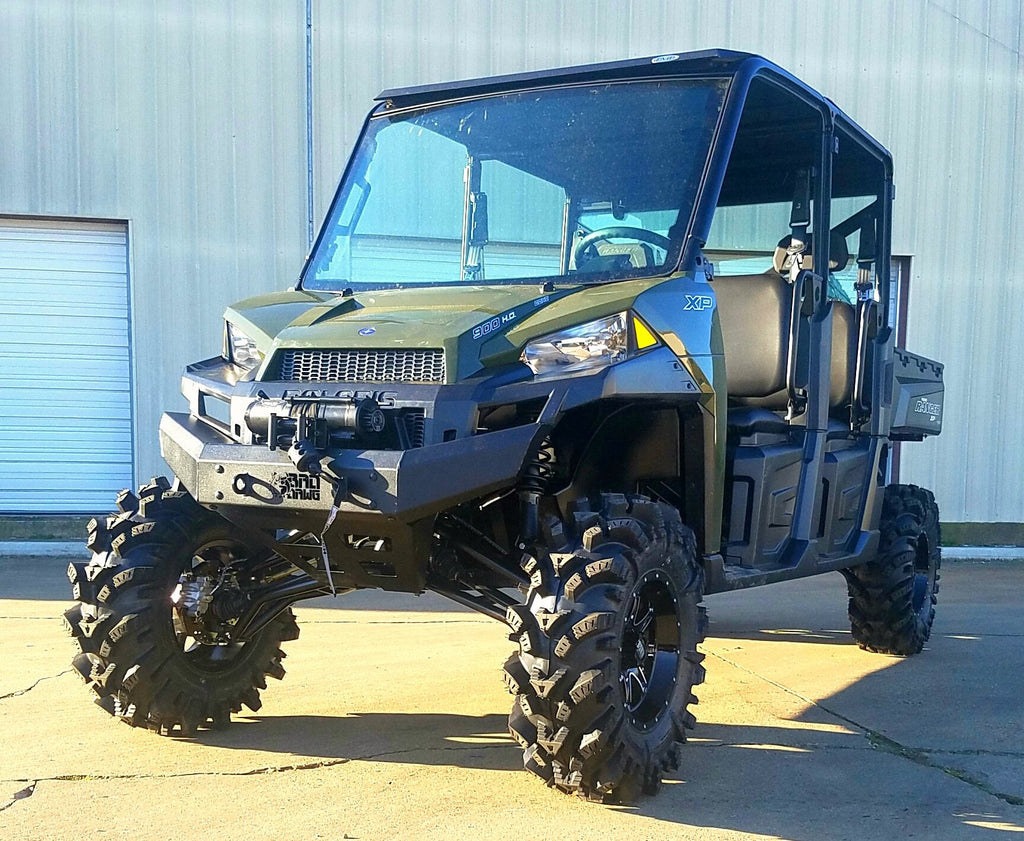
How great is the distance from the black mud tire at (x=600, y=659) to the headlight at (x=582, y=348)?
1.56 feet

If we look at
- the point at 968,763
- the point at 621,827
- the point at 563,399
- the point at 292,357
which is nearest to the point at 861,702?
the point at 968,763

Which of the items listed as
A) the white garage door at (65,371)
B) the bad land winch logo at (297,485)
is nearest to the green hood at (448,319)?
→ the bad land winch logo at (297,485)

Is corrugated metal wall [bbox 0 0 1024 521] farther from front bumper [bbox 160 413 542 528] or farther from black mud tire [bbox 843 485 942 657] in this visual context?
front bumper [bbox 160 413 542 528]

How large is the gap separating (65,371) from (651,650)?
852 cm

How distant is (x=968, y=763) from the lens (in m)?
4.80

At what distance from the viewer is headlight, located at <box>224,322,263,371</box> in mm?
4574

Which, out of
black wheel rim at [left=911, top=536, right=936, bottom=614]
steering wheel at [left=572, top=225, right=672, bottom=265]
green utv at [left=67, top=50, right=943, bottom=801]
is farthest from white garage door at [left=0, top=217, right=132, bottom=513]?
steering wheel at [left=572, top=225, right=672, bottom=265]

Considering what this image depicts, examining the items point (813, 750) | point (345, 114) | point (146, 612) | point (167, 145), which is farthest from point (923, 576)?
point (167, 145)

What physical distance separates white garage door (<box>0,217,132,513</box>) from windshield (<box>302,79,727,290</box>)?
677cm

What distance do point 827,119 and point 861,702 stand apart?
110 inches

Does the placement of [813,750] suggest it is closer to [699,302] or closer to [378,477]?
[699,302]

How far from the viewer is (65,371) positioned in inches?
449

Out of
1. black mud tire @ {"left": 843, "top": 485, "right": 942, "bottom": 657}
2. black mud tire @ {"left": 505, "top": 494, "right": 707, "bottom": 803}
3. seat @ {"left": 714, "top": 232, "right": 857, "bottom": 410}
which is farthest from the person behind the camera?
black mud tire @ {"left": 843, "top": 485, "right": 942, "bottom": 657}

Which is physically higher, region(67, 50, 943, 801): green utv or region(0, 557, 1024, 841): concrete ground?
region(67, 50, 943, 801): green utv
